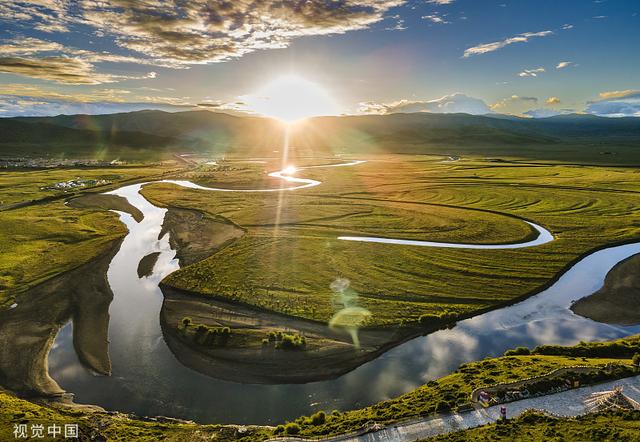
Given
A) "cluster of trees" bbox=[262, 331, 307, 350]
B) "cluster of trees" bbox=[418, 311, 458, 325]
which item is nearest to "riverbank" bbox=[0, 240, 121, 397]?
"cluster of trees" bbox=[262, 331, 307, 350]

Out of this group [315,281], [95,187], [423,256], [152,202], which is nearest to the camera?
[315,281]

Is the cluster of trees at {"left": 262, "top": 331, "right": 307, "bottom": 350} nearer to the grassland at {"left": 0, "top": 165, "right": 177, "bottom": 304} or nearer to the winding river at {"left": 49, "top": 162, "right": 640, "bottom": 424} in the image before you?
the winding river at {"left": 49, "top": 162, "right": 640, "bottom": 424}

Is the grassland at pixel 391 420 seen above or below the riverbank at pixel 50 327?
above

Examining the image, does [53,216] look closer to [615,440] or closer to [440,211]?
[440,211]

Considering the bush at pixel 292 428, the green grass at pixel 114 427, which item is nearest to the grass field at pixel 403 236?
the bush at pixel 292 428

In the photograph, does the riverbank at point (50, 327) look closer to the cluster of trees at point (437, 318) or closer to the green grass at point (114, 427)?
the green grass at point (114, 427)

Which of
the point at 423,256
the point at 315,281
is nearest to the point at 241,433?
the point at 315,281
